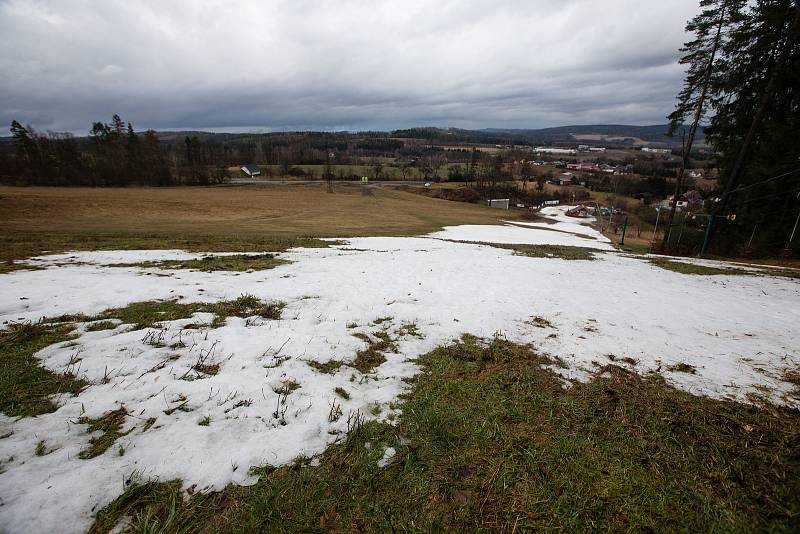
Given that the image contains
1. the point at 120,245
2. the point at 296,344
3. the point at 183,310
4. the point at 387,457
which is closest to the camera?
the point at 387,457

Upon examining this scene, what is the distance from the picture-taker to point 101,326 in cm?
609

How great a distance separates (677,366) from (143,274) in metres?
13.0

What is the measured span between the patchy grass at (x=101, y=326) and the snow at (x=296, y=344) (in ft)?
0.42

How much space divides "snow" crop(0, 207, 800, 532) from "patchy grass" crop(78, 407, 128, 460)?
7 cm

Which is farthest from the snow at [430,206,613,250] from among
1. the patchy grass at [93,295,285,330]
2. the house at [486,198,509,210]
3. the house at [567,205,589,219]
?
the house at [486,198,509,210]

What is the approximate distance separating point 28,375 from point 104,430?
1.94 metres

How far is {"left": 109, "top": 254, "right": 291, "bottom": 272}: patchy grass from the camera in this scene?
10914 millimetres

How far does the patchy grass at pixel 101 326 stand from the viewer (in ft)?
19.6

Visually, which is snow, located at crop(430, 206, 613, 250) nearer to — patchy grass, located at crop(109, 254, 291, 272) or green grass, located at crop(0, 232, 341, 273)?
green grass, located at crop(0, 232, 341, 273)

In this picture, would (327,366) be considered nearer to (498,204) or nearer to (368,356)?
(368,356)

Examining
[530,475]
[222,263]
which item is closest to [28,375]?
[530,475]

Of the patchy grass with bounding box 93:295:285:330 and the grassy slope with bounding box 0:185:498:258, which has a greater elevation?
the patchy grass with bounding box 93:295:285:330

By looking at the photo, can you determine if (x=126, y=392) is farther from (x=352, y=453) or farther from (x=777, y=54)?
(x=777, y=54)

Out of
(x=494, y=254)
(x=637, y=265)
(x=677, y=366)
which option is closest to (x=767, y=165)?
(x=637, y=265)
